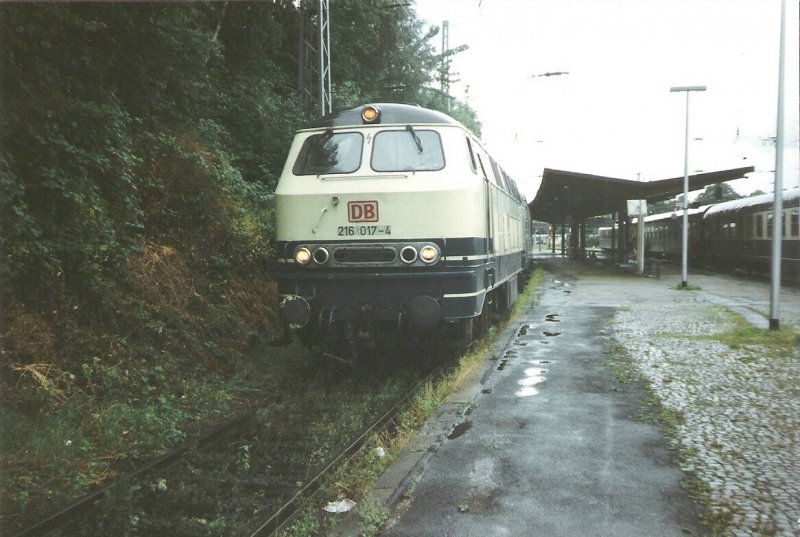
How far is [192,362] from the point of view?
7.54 meters

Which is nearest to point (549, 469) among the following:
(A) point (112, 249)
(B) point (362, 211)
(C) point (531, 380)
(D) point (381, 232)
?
(C) point (531, 380)

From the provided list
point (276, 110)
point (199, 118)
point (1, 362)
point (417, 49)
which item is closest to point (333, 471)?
point (1, 362)

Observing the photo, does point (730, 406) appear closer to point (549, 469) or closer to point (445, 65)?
point (549, 469)

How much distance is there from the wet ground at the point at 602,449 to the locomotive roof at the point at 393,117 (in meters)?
3.04

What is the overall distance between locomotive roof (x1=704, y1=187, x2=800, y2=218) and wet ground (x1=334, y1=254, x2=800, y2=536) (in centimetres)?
1340

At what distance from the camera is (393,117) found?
7609 millimetres

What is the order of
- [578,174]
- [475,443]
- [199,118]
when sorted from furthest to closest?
[578,174]
[199,118]
[475,443]

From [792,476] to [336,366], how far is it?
5252mm

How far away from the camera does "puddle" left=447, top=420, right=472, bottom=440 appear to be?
5.44 m

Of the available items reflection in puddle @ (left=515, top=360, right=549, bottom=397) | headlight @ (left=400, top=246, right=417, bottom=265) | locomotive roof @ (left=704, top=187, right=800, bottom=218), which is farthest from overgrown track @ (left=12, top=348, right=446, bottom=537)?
locomotive roof @ (left=704, top=187, right=800, bottom=218)

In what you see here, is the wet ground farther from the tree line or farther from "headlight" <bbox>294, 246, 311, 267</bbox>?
the tree line

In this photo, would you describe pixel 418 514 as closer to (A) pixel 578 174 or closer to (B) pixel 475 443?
(B) pixel 475 443

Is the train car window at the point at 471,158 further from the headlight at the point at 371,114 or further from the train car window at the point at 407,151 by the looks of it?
the headlight at the point at 371,114

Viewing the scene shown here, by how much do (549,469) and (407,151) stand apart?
4.03 metres
